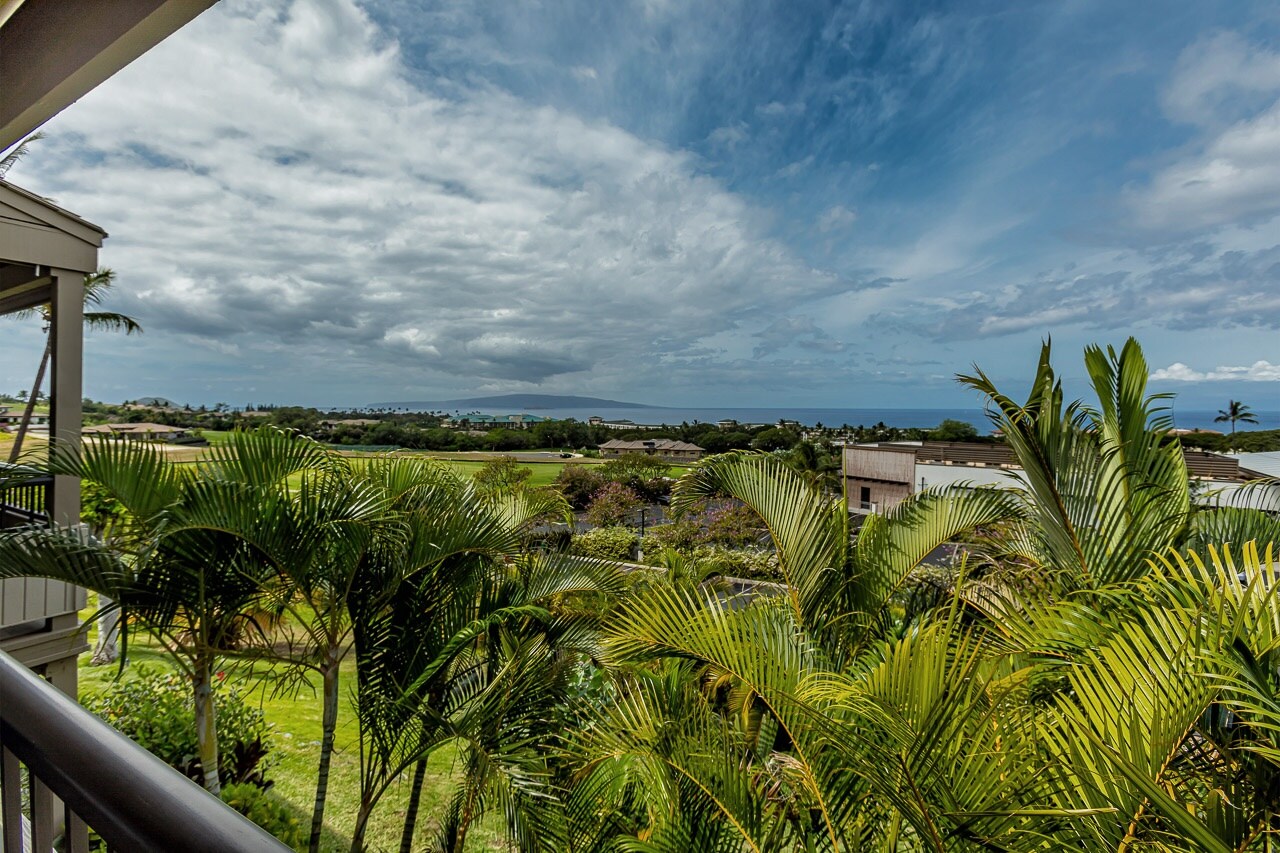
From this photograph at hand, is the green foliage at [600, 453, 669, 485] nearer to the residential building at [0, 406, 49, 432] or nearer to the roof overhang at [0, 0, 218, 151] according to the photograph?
the residential building at [0, 406, 49, 432]

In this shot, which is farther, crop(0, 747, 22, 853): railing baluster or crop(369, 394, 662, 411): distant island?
crop(369, 394, 662, 411): distant island

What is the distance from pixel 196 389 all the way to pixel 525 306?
81.5 ft

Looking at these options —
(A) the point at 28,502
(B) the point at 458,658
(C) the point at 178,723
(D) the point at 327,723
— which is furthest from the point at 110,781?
(C) the point at 178,723

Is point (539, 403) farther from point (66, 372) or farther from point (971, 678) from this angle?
point (971, 678)

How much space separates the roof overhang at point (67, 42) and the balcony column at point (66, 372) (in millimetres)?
2618

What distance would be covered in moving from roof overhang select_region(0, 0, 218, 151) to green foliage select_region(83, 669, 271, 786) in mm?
4063

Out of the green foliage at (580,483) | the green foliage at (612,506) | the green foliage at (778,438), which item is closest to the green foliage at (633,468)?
the green foliage at (580,483)

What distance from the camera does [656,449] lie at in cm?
2250

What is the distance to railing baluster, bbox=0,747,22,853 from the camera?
2.27 feet

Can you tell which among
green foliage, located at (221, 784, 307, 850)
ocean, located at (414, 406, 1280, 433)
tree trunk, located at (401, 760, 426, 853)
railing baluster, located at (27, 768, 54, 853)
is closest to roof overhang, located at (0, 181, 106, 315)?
green foliage, located at (221, 784, 307, 850)

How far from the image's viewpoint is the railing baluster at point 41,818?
649 millimetres

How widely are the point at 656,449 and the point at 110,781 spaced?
72.4 ft

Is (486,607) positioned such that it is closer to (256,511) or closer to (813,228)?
(256,511)

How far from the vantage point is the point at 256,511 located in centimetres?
→ 247
